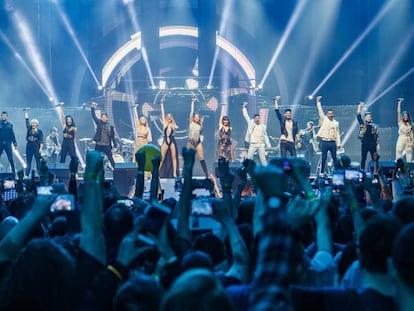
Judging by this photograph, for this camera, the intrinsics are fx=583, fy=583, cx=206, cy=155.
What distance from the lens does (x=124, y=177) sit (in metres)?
12.6

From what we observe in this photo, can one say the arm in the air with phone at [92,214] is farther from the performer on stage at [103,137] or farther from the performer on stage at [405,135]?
the performer on stage at [405,135]

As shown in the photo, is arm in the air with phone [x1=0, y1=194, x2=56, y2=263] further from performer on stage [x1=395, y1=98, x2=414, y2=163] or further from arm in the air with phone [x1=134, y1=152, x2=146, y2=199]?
performer on stage [x1=395, y1=98, x2=414, y2=163]

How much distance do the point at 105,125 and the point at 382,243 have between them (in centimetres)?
1307

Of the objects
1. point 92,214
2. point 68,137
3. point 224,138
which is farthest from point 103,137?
point 92,214

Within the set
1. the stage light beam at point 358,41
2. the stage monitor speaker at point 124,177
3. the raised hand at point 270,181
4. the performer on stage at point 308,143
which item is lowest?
the stage monitor speaker at point 124,177

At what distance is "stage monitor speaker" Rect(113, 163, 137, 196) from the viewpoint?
41.1ft

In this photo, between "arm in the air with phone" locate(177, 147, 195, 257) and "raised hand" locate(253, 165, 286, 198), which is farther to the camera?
"arm in the air with phone" locate(177, 147, 195, 257)

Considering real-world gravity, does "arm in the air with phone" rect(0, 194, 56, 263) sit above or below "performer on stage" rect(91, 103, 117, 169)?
below

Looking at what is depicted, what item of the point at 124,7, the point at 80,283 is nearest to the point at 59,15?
the point at 124,7

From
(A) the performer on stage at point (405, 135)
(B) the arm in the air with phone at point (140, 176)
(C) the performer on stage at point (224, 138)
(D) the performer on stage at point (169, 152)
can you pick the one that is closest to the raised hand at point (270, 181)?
(B) the arm in the air with phone at point (140, 176)

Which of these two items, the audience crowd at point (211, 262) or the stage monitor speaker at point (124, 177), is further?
the stage monitor speaker at point (124, 177)

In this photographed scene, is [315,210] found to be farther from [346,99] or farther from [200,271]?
[346,99]

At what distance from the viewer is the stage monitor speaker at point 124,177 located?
12531 mm

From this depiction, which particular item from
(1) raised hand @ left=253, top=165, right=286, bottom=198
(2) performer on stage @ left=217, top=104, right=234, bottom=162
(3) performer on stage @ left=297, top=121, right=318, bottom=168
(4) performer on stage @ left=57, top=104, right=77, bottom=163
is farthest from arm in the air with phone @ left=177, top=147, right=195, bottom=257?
(3) performer on stage @ left=297, top=121, right=318, bottom=168
